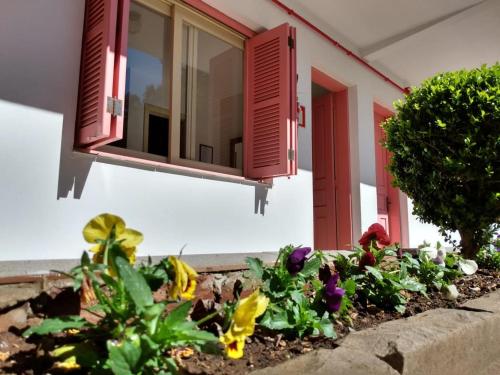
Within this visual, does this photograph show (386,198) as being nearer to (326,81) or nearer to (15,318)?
(326,81)

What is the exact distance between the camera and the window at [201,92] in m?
3.46

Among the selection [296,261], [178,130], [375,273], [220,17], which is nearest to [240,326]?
[296,261]

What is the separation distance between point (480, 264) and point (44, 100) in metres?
3.50

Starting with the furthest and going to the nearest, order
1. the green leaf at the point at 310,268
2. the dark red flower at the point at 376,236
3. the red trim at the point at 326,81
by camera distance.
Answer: the red trim at the point at 326,81 < the dark red flower at the point at 376,236 < the green leaf at the point at 310,268

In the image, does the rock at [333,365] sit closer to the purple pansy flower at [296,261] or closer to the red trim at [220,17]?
the purple pansy flower at [296,261]

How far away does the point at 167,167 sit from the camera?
3.29 metres

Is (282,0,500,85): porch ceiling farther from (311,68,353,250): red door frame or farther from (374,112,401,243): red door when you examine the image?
(374,112,401,243): red door

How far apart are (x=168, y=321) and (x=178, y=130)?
2.75 metres

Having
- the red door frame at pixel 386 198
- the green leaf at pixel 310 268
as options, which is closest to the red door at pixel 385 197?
the red door frame at pixel 386 198

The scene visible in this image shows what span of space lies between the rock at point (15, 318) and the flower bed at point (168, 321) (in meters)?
0.03

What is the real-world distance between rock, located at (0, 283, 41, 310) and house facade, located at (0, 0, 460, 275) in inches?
22.9

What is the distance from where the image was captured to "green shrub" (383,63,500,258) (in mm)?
3182

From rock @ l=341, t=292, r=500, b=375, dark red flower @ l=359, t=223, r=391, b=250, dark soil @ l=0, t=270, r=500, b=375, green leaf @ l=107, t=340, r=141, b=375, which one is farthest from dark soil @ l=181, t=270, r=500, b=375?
dark red flower @ l=359, t=223, r=391, b=250

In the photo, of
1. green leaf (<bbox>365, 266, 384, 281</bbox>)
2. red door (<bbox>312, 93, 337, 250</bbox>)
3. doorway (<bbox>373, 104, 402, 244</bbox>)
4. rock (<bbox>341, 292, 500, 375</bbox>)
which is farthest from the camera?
doorway (<bbox>373, 104, 402, 244</bbox>)
